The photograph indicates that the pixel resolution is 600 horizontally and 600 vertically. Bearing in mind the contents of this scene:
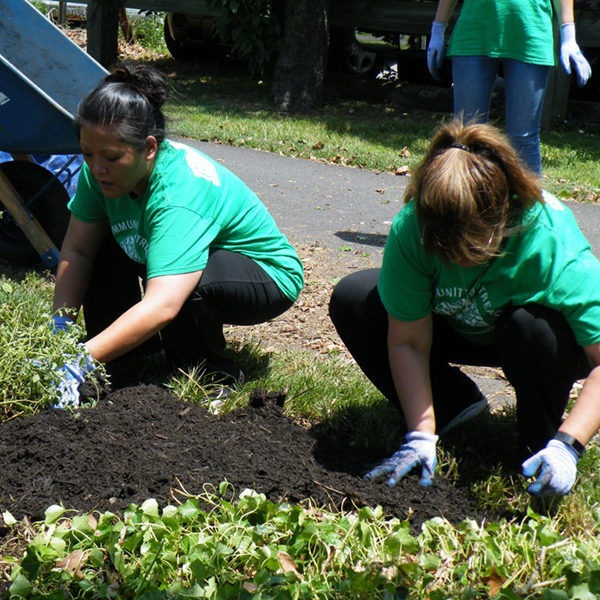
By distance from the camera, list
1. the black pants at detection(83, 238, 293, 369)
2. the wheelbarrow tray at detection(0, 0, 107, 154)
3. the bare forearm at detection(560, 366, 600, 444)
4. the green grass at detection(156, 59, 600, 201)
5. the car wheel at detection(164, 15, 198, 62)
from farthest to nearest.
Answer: the car wheel at detection(164, 15, 198, 62), the green grass at detection(156, 59, 600, 201), the wheelbarrow tray at detection(0, 0, 107, 154), the black pants at detection(83, 238, 293, 369), the bare forearm at detection(560, 366, 600, 444)

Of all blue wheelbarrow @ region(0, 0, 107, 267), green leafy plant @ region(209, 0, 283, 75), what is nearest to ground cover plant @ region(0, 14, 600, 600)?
blue wheelbarrow @ region(0, 0, 107, 267)

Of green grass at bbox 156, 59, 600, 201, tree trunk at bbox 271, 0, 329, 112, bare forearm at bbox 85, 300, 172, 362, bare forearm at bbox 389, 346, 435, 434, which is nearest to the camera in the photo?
bare forearm at bbox 389, 346, 435, 434

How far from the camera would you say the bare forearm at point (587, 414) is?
2383 millimetres

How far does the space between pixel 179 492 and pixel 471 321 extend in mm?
1003

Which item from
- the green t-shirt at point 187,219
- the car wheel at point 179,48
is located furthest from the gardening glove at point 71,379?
the car wheel at point 179,48

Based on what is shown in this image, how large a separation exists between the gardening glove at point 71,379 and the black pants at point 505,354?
0.84 metres

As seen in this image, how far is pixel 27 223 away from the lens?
4.28 meters

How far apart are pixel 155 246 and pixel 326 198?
3.68 meters

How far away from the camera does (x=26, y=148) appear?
13.7ft

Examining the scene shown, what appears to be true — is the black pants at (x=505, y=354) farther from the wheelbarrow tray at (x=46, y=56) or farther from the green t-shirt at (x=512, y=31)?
Result: the wheelbarrow tray at (x=46, y=56)

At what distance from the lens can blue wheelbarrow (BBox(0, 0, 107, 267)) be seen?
157 inches

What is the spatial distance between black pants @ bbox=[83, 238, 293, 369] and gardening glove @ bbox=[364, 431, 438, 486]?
872mm

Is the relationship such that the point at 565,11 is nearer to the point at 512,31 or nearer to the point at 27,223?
the point at 512,31

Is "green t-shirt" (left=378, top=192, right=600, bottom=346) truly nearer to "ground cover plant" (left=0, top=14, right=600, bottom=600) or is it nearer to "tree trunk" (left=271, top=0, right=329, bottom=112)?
"ground cover plant" (left=0, top=14, right=600, bottom=600)
